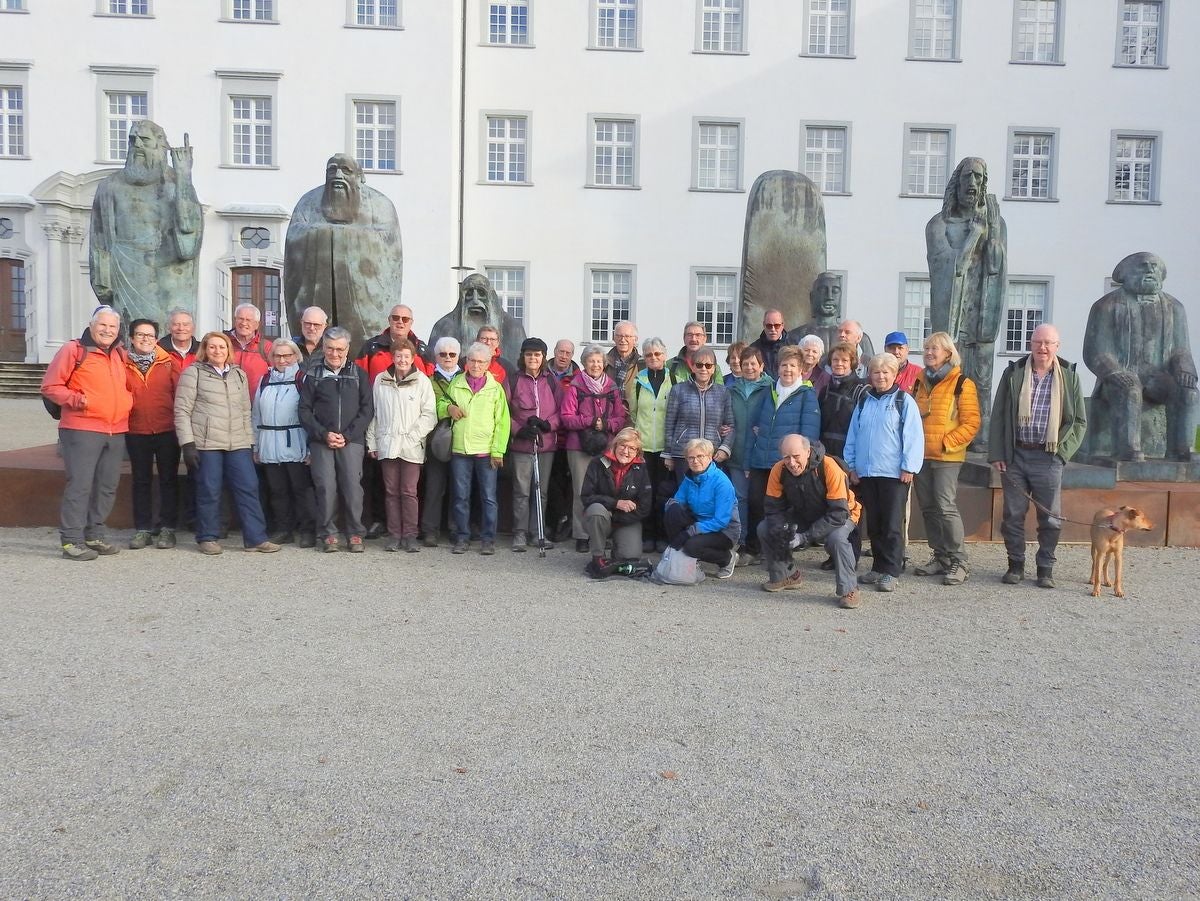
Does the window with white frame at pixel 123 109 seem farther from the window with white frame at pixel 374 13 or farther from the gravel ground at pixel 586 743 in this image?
the gravel ground at pixel 586 743

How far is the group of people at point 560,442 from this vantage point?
6.72 meters

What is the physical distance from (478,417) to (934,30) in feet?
70.5

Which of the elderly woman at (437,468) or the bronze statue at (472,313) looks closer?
the elderly woman at (437,468)

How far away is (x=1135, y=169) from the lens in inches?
987

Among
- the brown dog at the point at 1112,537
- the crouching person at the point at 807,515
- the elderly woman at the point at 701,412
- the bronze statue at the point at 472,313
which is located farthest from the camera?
the bronze statue at the point at 472,313

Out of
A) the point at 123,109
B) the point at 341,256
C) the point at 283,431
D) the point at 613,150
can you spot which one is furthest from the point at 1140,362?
the point at 123,109

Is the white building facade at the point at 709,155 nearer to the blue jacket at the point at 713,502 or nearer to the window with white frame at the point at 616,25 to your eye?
the window with white frame at the point at 616,25

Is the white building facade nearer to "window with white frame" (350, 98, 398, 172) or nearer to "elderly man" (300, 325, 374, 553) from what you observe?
"window with white frame" (350, 98, 398, 172)

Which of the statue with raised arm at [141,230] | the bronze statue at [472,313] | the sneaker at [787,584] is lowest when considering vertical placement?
the sneaker at [787,584]

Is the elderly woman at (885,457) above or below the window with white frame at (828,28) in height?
below

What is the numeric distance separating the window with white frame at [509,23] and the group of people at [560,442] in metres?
18.6

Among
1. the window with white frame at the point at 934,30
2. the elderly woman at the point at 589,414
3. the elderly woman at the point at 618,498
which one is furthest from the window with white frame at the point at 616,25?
the elderly woman at the point at 618,498

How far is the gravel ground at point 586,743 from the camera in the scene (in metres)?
2.95

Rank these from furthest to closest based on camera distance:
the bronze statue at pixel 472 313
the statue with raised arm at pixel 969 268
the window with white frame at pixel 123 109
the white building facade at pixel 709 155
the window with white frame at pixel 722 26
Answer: the window with white frame at pixel 722 26 < the white building facade at pixel 709 155 < the window with white frame at pixel 123 109 < the statue with raised arm at pixel 969 268 < the bronze statue at pixel 472 313
